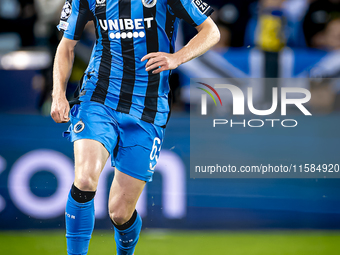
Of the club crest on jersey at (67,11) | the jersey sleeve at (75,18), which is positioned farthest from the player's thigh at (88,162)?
the club crest on jersey at (67,11)

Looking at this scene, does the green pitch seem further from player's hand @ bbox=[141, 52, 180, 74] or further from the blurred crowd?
player's hand @ bbox=[141, 52, 180, 74]

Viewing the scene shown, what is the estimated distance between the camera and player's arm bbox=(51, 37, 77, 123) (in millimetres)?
2598

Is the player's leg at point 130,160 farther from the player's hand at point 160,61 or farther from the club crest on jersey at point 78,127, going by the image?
the player's hand at point 160,61

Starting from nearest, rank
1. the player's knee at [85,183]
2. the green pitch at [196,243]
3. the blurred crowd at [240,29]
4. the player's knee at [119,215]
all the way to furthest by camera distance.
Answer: the player's knee at [85,183] → the player's knee at [119,215] → the green pitch at [196,243] → the blurred crowd at [240,29]

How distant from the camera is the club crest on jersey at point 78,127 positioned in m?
2.55

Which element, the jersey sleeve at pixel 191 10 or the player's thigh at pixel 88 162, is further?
the jersey sleeve at pixel 191 10

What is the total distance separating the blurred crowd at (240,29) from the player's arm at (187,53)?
104cm

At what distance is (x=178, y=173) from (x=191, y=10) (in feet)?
4.95

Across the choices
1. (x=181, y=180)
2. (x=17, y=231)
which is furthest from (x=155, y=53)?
(x=17, y=231)

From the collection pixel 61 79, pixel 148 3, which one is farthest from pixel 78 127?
pixel 148 3

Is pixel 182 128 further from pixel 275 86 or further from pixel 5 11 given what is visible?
pixel 5 11

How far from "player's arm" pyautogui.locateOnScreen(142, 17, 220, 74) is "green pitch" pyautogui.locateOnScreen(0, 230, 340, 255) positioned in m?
1.50

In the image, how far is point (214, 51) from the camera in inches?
154

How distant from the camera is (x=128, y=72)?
280 cm
